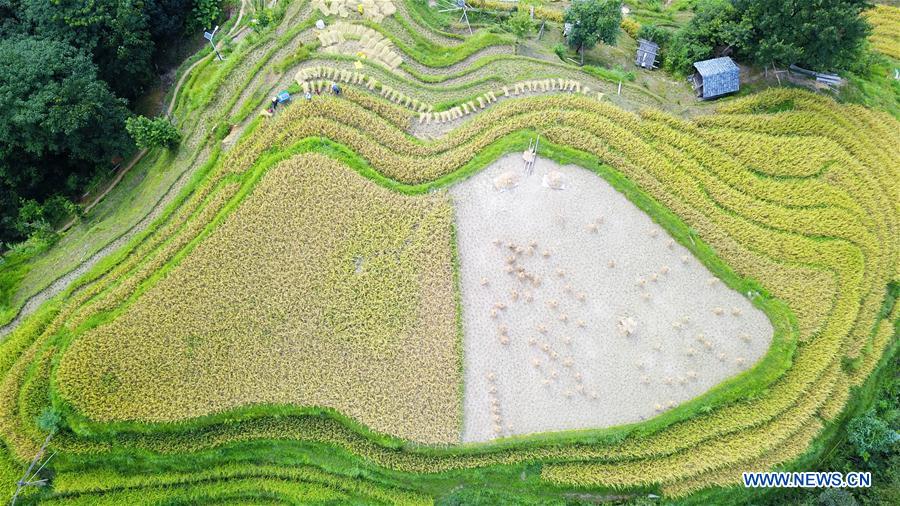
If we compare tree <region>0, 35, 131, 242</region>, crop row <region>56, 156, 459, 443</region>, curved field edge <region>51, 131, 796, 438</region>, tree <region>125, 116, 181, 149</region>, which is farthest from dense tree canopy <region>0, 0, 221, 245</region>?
crop row <region>56, 156, 459, 443</region>

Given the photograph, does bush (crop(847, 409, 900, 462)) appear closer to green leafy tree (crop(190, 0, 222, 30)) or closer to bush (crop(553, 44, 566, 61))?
bush (crop(553, 44, 566, 61))

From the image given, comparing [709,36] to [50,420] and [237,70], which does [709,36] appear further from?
[50,420]

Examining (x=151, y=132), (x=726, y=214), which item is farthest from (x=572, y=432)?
(x=151, y=132)

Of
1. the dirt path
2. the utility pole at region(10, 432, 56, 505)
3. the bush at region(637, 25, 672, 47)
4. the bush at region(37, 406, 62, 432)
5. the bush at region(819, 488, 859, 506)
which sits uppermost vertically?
the bush at region(637, 25, 672, 47)

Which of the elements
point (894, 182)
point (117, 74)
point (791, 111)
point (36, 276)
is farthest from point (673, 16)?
point (36, 276)

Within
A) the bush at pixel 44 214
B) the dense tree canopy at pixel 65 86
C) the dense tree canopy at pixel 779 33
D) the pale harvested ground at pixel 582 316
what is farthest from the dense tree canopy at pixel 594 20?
the bush at pixel 44 214
